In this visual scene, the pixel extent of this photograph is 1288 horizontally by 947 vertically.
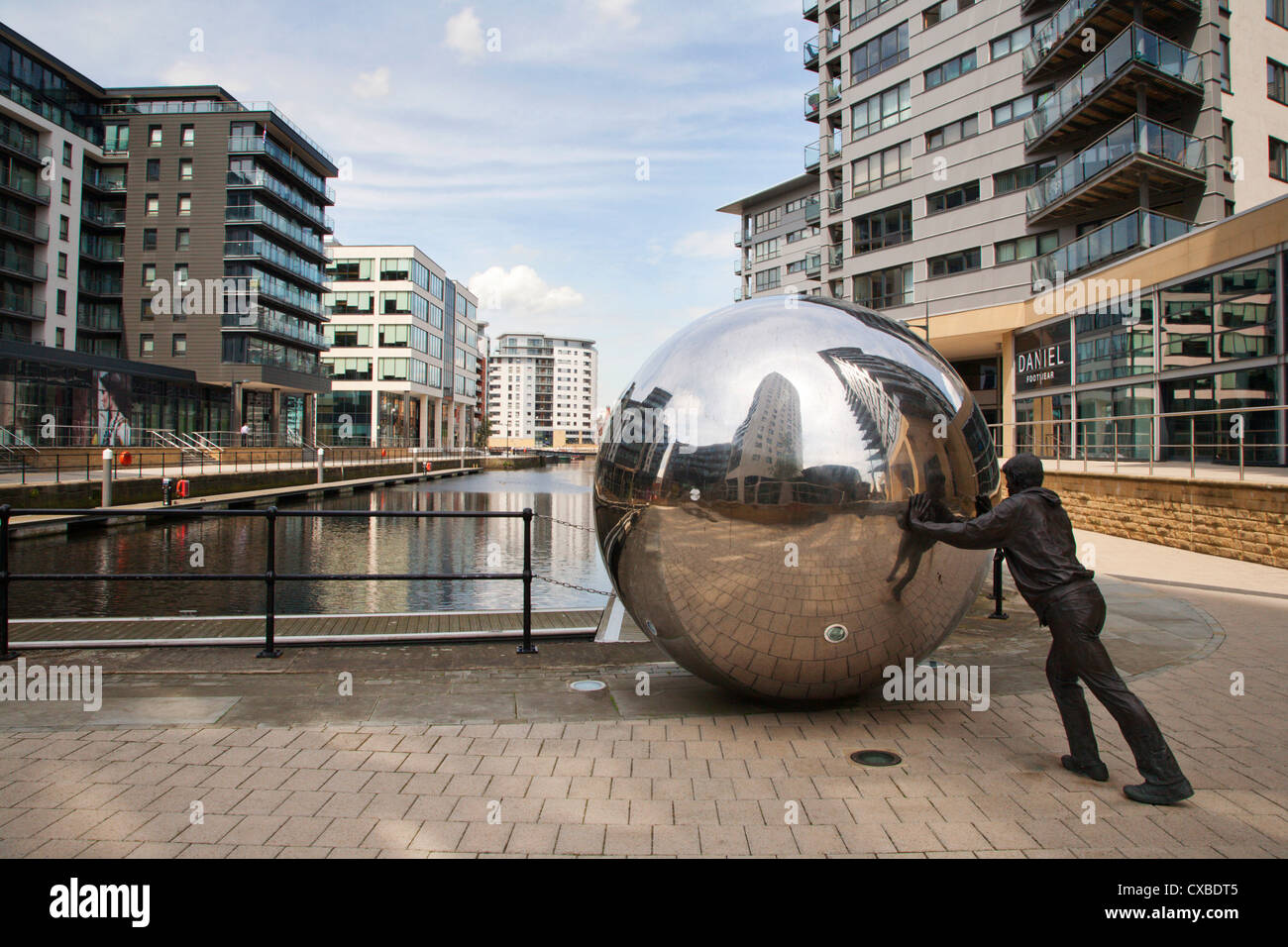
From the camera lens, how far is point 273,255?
68.2 m

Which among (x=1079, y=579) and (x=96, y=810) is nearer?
(x=96, y=810)

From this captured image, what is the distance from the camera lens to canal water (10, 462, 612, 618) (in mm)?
12281

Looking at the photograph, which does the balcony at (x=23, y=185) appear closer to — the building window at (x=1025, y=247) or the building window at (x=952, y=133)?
the building window at (x=952, y=133)

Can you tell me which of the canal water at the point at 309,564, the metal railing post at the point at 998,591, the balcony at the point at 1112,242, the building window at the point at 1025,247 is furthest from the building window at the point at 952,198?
the metal railing post at the point at 998,591

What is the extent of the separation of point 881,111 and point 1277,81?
64.4 ft

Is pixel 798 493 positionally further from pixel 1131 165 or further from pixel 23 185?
pixel 23 185

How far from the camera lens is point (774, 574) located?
4.50m

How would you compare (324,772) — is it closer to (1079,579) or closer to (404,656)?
(404,656)

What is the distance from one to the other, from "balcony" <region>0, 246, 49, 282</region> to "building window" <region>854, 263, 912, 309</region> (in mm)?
57438

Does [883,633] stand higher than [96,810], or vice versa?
[883,633]

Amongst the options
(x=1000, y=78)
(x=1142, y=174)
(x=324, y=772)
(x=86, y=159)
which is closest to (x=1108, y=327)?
(x=1142, y=174)

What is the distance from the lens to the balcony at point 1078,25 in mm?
30378

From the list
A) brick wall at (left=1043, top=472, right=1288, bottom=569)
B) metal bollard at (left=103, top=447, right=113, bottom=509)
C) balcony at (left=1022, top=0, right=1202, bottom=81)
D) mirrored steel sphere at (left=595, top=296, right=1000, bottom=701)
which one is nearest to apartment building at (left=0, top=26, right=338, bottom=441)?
metal bollard at (left=103, top=447, right=113, bottom=509)
